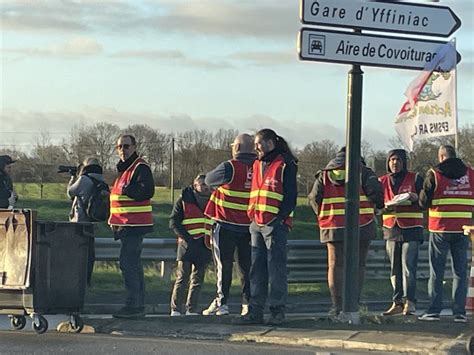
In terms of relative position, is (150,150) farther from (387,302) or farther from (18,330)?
(18,330)

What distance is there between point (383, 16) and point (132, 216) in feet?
A: 11.4

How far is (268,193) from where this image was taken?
10.3 meters

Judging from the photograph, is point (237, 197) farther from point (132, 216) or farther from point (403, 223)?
point (403, 223)

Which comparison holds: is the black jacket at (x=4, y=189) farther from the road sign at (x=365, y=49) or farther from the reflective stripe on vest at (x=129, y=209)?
the road sign at (x=365, y=49)

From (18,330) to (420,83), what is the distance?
5295mm

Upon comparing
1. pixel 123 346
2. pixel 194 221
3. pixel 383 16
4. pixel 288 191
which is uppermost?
pixel 383 16

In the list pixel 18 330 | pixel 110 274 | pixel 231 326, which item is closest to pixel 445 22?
pixel 231 326

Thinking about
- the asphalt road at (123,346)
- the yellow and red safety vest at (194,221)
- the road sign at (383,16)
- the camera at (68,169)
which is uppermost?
the road sign at (383,16)

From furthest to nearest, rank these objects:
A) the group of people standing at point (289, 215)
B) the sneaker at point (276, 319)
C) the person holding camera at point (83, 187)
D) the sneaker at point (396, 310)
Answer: the person holding camera at point (83, 187) < the sneaker at point (396, 310) < the group of people standing at point (289, 215) < the sneaker at point (276, 319)

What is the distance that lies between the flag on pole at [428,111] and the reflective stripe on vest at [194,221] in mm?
2914

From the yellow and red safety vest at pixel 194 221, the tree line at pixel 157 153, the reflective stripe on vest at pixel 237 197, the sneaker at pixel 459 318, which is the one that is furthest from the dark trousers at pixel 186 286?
the tree line at pixel 157 153

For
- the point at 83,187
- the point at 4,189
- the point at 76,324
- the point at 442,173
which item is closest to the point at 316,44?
the point at 442,173

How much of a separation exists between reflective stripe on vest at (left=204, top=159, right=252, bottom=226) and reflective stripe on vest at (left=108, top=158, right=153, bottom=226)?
2.72ft

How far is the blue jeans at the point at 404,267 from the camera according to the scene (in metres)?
12.0
